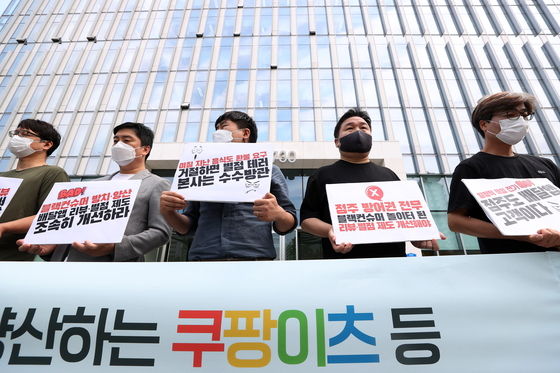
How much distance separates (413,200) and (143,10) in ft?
80.4

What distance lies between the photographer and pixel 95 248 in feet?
5.85

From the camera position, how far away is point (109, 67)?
17.6m

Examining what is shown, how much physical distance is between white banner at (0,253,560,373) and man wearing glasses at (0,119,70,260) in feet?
3.28

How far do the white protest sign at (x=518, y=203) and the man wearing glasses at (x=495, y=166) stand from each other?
15 centimetres

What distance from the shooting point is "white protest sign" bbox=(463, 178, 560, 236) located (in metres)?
1.56

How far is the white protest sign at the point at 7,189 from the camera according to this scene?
2.22 metres

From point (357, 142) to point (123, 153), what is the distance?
1.98 meters

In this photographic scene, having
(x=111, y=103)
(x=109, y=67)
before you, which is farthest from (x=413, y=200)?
(x=109, y=67)

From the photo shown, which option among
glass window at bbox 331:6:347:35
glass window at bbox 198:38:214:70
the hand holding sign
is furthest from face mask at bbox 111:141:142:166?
glass window at bbox 331:6:347:35

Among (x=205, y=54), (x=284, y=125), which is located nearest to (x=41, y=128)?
(x=284, y=125)

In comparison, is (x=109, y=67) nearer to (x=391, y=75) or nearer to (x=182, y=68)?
(x=182, y=68)

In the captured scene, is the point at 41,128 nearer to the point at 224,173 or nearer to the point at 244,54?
the point at 224,173

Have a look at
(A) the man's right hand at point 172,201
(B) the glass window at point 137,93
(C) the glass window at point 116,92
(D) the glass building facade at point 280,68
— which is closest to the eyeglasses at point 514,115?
(A) the man's right hand at point 172,201

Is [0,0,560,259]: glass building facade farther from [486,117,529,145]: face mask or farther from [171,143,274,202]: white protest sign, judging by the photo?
[171,143,274,202]: white protest sign
